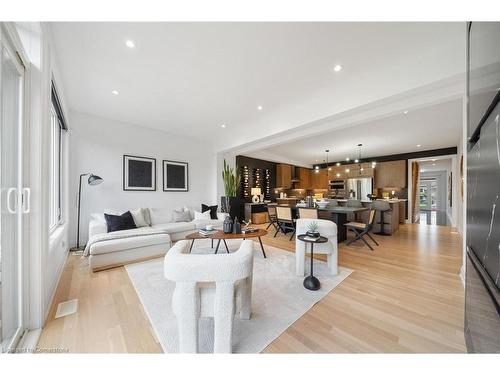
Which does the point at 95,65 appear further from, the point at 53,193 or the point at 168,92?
the point at 53,193

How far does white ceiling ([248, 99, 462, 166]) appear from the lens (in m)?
3.82

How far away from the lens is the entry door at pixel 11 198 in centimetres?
135

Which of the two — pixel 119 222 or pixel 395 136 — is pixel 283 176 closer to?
pixel 395 136

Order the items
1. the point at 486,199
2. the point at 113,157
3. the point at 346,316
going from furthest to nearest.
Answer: the point at 113,157, the point at 346,316, the point at 486,199

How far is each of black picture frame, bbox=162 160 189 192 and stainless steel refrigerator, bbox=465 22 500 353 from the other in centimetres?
545

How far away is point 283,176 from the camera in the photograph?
841 centimetres

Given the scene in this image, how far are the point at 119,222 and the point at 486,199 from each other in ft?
15.4

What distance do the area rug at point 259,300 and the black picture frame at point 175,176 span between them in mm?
2536

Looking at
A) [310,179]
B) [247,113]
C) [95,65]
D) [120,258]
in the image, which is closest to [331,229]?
[247,113]

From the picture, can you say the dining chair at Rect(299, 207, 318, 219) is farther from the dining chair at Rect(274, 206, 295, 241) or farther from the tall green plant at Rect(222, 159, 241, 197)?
the tall green plant at Rect(222, 159, 241, 197)

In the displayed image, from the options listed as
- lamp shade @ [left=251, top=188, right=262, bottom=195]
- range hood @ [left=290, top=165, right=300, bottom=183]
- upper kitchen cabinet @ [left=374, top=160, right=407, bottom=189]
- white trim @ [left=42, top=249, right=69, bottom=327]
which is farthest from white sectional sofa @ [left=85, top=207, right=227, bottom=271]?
upper kitchen cabinet @ [left=374, top=160, right=407, bottom=189]

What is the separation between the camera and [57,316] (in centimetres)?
175

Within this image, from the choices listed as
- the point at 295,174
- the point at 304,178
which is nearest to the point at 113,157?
the point at 295,174

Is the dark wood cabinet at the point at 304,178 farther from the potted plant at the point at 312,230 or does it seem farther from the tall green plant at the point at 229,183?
the potted plant at the point at 312,230
